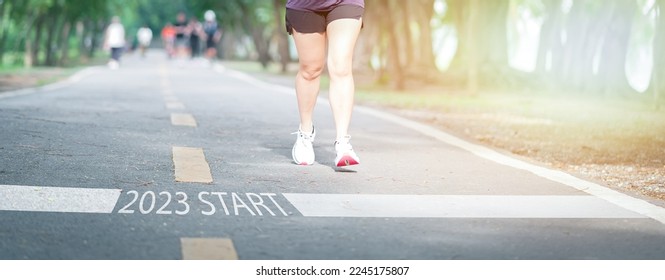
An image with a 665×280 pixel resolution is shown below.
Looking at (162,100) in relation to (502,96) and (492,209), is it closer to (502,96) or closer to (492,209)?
(502,96)

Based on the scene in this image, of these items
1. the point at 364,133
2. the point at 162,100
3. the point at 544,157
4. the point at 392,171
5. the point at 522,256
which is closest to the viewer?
the point at 522,256

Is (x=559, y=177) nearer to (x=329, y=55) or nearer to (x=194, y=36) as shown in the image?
(x=329, y=55)

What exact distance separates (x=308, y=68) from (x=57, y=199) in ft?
9.10

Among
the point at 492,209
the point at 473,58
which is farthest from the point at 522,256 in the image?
the point at 473,58

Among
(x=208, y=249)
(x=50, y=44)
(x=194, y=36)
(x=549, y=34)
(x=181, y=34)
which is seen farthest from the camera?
(x=194, y=36)

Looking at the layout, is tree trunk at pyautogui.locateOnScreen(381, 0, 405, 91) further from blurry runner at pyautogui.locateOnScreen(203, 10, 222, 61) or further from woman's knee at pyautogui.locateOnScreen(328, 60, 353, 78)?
blurry runner at pyautogui.locateOnScreen(203, 10, 222, 61)

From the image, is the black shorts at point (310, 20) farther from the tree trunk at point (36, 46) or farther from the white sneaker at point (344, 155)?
the tree trunk at point (36, 46)

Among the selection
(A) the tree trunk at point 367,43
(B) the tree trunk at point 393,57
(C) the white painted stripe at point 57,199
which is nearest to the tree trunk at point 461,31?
(A) the tree trunk at point 367,43

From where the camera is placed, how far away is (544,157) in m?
10.3

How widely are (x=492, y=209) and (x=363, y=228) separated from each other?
Result: 1087 mm

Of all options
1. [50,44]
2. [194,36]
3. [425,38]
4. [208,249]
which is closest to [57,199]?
[208,249]

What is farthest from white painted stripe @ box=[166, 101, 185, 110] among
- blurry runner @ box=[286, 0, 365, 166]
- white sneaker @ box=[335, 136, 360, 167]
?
white sneaker @ box=[335, 136, 360, 167]

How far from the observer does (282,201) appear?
6516 millimetres

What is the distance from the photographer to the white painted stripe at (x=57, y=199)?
594cm
